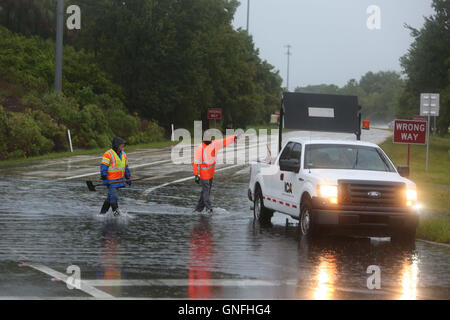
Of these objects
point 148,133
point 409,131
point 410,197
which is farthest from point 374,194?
point 148,133

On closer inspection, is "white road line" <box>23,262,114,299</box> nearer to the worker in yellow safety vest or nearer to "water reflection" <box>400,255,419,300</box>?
"water reflection" <box>400,255,419,300</box>

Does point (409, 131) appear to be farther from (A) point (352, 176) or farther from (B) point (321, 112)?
(A) point (352, 176)

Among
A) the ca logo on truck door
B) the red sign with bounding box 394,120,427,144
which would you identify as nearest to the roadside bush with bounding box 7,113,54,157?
the red sign with bounding box 394,120,427,144

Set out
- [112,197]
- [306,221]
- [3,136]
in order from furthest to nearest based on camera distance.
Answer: [3,136] → [112,197] → [306,221]

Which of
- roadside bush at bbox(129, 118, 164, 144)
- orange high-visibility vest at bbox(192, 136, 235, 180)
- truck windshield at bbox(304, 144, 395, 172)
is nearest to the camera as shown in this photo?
truck windshield at bbox(304, 144, 395, 172)

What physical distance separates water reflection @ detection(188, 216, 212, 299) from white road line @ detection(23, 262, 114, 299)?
0.94m

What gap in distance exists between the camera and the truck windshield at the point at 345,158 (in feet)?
50.0

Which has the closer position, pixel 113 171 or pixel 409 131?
pixel 113 171

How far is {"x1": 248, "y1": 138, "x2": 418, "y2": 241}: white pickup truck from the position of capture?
13852 millimetres

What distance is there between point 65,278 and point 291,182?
6337 mm

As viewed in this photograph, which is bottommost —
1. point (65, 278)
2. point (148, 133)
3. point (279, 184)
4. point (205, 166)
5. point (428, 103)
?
point (148, 133)

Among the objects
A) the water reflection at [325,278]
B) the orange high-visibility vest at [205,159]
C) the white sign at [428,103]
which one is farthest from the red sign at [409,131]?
the water reflection at [325,278]

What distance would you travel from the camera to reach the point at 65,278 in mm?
10008

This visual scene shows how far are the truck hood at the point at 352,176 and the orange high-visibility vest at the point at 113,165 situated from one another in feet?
13.5
